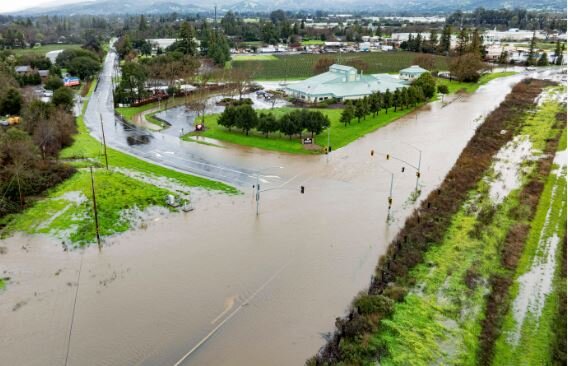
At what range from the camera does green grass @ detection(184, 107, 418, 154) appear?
29609 mm

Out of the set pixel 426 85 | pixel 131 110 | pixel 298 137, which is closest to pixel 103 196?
pixel 298 137

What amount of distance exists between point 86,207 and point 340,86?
30.9 metres

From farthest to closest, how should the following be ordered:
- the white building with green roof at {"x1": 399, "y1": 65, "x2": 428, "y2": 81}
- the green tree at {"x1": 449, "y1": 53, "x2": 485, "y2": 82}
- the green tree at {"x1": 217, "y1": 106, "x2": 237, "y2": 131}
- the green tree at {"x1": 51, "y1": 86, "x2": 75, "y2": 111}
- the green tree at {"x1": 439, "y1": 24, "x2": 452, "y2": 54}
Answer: the green tree at {"x1": 439, "y1": 24, "x2": 452, "y2": 54}
the white building with green roof at {"x1": 399, "y1": 65, "x2": 428, "y2": 81}
the green tree at {"x1": 449, "y1": 53, "x2": 485, "y2": 82}
the green tree at {"x1": 51, "y1": 86, "x2": 75, "y2": 111}
the green tree at {"x1": 217, "y1": 106, "x2": 237, "y2": 131}

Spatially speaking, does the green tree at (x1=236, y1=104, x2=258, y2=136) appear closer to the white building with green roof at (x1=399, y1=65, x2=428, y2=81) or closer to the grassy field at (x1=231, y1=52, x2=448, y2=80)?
the grassy field at (x1=231, y1=52, x2=448, y2=80)

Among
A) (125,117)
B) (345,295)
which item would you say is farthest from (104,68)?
(345,295)

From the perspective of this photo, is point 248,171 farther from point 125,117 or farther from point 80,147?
point 125,117

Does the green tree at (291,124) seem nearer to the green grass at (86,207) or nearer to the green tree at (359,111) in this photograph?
the green tree at (359,111)

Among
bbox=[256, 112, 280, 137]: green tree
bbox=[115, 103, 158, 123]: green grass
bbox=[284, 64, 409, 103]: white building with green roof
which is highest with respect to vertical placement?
bbox=[284, 64, 409, 103]: white building with green roof

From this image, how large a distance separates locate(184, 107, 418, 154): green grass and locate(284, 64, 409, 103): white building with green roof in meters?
7.02

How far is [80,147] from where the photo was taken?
2880 cm

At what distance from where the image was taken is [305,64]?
234 ft

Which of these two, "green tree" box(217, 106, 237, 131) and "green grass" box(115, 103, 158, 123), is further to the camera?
"green grass" box(115, 103, 158, 123)

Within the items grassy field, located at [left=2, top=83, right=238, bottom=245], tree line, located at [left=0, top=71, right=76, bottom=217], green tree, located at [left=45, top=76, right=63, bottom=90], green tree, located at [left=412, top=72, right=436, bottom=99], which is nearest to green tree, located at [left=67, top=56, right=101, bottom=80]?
green tree, located at [left=45, top=76, right=63, bottom=90]

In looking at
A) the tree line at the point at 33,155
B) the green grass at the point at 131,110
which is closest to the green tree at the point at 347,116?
the green grass at the point at 131,110
